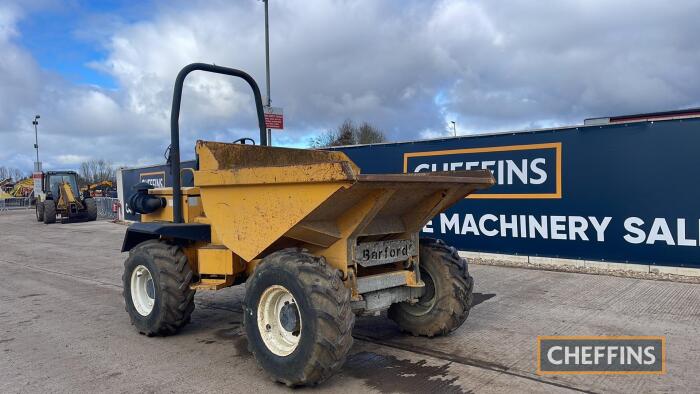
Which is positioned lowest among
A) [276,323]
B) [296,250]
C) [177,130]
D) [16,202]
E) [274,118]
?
[276,323]

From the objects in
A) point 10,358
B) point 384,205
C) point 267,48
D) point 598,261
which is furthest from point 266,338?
point 267,48

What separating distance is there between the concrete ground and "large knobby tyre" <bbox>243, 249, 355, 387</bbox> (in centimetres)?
27

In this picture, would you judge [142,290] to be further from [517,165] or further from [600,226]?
[600,226]

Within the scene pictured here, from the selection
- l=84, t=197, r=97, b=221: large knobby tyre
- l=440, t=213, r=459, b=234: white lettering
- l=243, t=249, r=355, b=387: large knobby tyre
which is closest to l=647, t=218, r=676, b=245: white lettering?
l=440, t=213, r=459, b=234: white lettering

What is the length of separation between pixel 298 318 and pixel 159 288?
1918 mm

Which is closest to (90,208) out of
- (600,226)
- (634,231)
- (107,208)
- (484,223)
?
(107,208)

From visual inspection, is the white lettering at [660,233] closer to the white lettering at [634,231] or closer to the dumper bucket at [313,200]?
the white lettering at [634,231]

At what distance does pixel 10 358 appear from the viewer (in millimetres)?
5156

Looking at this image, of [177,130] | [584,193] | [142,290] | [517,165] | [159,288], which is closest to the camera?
[159,288]

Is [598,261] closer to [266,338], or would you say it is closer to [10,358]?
[266,338]

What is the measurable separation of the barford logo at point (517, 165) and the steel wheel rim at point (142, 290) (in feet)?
18.9

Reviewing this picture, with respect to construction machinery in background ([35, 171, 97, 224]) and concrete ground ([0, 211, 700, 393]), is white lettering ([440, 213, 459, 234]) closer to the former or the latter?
concrete ground ([0, 211, 700, 393])

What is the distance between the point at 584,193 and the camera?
9.03 metres

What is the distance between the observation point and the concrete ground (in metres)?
4.30
